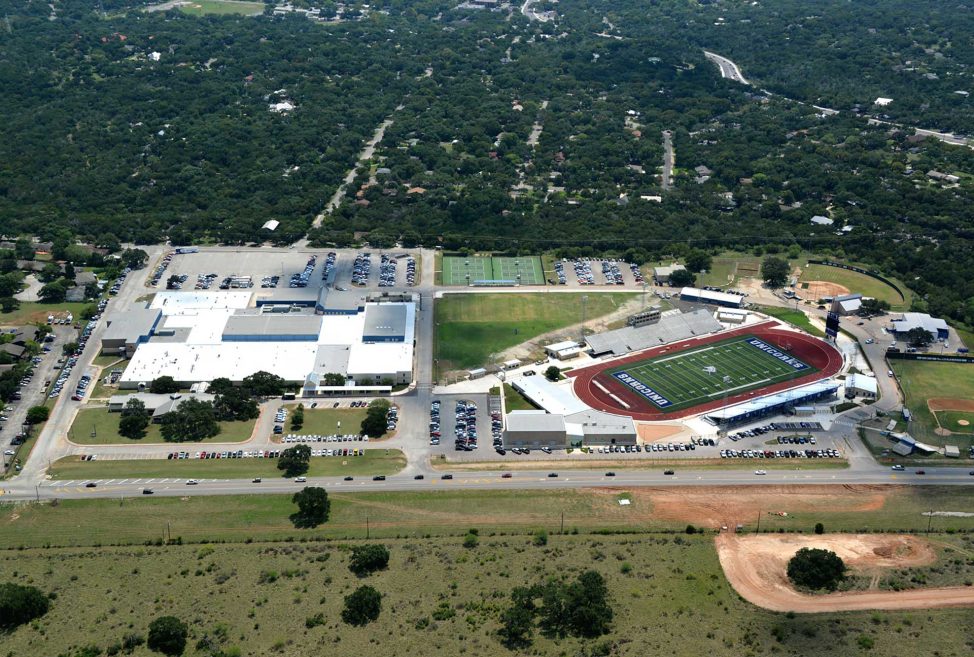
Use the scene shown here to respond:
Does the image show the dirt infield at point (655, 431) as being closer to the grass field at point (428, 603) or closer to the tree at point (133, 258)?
the grass field at point (428, 603)

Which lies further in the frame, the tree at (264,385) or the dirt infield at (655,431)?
the tree at (264,385)

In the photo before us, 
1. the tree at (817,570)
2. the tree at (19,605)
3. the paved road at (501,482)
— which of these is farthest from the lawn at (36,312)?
the tree at (817,570)

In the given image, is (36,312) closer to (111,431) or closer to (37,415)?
(37,415)

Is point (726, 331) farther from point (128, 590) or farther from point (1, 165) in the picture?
point (1, 165)

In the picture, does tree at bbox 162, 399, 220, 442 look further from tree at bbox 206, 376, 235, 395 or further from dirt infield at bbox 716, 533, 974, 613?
dirt infield at bbox 716, 533, 974, 613

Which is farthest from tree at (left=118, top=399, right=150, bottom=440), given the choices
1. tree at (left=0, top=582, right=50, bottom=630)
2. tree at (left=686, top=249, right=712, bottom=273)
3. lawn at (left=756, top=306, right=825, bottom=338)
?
tree at (left=686, top=249, right=712, bottom=273)

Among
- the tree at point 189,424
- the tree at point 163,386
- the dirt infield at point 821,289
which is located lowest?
the dirt infield at point 821,289
